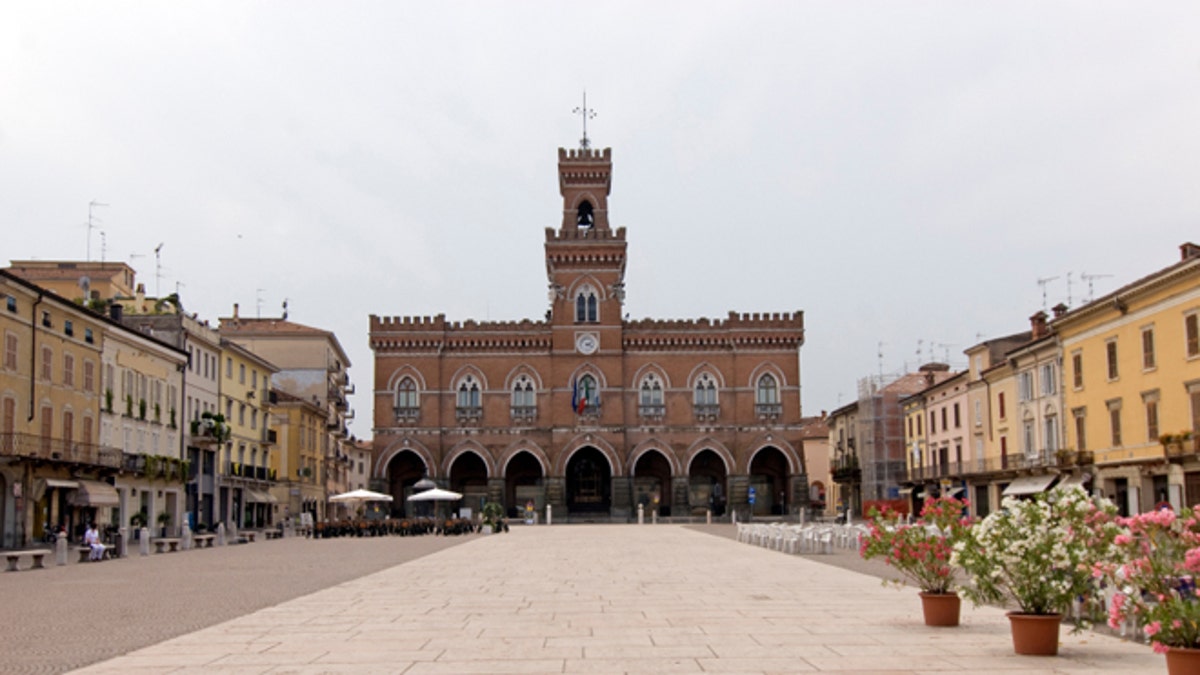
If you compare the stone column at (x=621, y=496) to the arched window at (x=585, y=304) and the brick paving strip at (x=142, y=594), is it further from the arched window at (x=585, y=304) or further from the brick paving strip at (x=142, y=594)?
the brick paving strip at (x=142, y=594)

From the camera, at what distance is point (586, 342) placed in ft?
234

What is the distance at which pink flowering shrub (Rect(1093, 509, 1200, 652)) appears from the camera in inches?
341

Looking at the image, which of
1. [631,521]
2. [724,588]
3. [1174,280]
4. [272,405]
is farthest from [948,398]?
[724,588]

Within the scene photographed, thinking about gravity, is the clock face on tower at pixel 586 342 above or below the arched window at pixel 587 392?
above

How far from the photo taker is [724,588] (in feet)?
64.6

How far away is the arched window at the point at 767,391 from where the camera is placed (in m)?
70.8

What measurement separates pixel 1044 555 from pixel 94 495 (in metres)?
37.2

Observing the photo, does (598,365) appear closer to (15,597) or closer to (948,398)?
(948,398)

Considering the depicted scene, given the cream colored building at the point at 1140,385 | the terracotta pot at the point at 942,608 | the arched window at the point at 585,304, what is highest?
the arched window at the point at 585,304

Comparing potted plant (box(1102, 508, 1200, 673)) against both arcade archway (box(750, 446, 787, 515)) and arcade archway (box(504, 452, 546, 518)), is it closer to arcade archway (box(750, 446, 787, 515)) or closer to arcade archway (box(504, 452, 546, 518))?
arcade archway (box(750, 446, 787, 515))

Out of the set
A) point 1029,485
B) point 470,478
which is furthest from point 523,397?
point 1029,485

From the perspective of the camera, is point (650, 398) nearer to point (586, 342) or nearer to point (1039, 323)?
point (586, 342)

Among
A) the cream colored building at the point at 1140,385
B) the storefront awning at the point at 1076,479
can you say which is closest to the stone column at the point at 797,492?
the storefront awning at the point at 1076,479

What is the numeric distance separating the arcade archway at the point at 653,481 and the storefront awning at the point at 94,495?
34.6 meters
